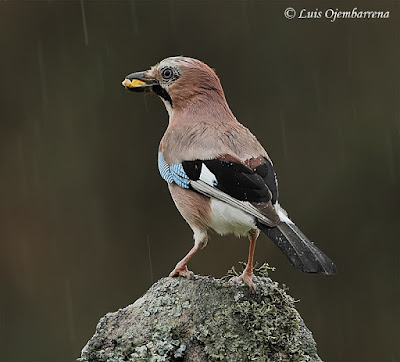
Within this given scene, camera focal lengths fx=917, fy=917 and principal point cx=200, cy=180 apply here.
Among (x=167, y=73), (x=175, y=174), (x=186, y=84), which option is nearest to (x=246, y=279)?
(x=175, y=174)

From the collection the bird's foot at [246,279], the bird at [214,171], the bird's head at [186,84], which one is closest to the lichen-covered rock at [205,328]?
the bird's foot at [246,279]

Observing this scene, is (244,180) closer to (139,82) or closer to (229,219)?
(229,219)

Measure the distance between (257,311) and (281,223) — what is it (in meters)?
0.46

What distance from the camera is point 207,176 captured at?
461 centimetres

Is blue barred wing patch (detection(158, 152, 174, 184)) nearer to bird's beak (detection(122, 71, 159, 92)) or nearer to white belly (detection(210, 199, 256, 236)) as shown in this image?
white belly (detection(210, 199, 256, 236))

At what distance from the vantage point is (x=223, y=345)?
4.09 m

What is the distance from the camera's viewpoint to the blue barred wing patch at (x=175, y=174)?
4.80 metres

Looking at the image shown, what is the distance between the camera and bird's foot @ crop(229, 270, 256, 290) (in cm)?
442

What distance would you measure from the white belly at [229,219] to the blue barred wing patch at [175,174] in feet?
0.72

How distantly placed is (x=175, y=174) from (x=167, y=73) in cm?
71

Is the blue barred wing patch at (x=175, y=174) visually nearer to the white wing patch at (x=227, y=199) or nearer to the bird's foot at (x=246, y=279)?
the white wing patch at (x=227, y=199)

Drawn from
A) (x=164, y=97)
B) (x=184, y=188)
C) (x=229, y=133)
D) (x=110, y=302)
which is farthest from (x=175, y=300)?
(x=110, y=302)

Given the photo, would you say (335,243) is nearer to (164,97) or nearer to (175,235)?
(175,235)

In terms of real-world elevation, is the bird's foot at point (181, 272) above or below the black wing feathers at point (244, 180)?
below
